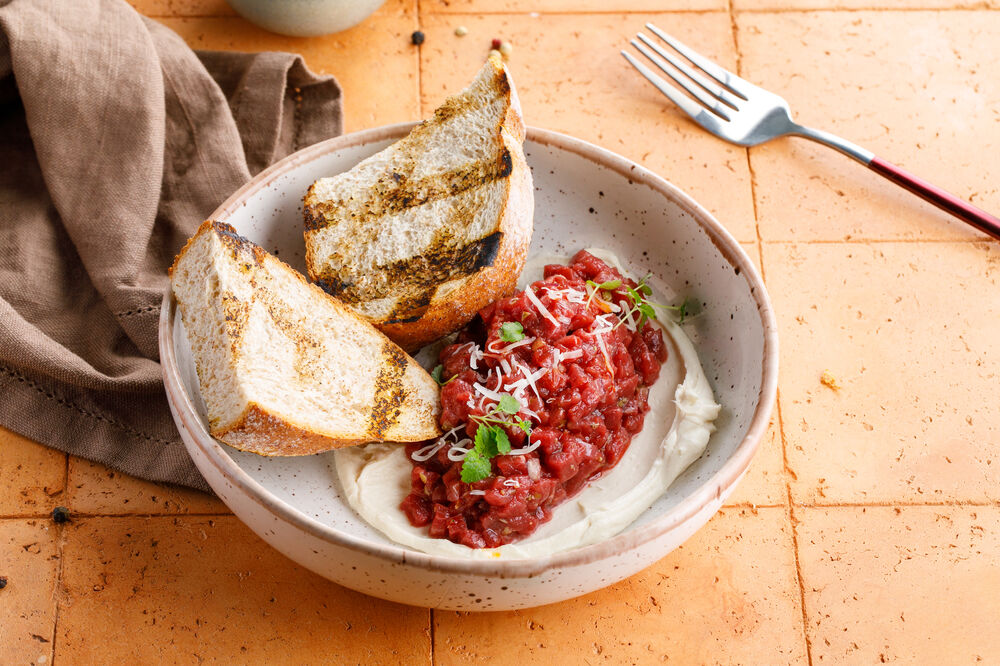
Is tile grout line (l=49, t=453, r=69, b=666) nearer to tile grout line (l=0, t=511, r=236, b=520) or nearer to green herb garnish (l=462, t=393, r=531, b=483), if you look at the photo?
tile grout line (l=0, t=511, r=236, b=520)

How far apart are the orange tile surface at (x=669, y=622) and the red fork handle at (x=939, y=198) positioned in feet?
4.85

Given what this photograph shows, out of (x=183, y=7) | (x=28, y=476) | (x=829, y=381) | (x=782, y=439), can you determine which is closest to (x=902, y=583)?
(x=782, y=439)

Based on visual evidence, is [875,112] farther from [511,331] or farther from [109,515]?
[109,515]

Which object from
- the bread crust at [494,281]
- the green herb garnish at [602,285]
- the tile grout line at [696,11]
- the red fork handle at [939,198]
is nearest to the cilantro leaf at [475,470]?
the bread crust at [494,281]

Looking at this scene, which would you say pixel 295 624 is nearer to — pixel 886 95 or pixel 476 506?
pixel 476 506

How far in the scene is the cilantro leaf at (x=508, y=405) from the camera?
237cm

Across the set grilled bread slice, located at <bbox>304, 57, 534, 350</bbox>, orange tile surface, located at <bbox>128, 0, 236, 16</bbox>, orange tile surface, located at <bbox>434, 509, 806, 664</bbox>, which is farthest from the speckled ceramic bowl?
orange tile surface, located at <bbox>128, 0, 236, 16</bbox>

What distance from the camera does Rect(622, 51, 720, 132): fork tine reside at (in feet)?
12.2

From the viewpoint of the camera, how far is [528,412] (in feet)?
7.89

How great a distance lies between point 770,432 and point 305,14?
7.77 feet

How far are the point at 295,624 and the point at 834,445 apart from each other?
1.77 meters

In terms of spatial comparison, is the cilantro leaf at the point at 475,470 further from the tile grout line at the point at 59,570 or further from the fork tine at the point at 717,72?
the fork tine at the point at 717,72

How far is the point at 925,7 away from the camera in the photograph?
13.6ft

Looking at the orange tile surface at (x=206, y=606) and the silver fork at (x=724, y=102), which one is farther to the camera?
the silver fork at (x=724, y=102)
